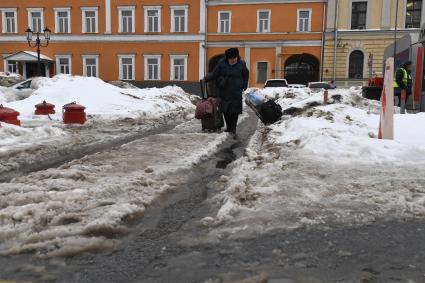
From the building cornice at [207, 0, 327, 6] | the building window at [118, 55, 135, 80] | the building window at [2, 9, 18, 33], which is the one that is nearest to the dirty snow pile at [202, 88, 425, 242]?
the building cornice at [207, 0, 327, 6]

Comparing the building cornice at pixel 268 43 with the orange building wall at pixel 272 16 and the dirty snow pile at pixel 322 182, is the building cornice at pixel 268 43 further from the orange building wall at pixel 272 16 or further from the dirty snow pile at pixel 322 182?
the dirty snow pile at pixel 322 182

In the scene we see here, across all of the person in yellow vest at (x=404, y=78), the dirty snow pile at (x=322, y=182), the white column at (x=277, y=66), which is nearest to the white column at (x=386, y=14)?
the white column at (x=277, y=66)

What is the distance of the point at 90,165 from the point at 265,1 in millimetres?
33545

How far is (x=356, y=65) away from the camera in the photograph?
35.6 metres

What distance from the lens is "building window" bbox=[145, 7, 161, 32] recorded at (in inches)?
1532

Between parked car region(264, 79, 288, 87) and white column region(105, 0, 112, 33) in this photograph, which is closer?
parked car region(264, 79, 288, 87)

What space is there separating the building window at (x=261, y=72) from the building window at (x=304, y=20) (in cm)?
412

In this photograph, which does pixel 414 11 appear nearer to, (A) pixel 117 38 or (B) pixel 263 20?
(B) pixel 263 20

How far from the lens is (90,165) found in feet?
18.2

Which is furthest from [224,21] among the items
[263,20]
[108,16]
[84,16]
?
[84,16]

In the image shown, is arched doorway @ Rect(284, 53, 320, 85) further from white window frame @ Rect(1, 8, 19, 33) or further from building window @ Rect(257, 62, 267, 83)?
white window frame @ Rect(1, 8, 19, 33)

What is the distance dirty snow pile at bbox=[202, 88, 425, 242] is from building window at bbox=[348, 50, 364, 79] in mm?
29604

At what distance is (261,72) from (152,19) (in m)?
10.9

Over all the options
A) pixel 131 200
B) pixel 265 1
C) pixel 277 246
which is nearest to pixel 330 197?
pixel 277 246
